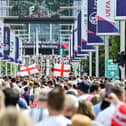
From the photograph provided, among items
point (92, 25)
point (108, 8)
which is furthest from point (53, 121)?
point (92, 25)

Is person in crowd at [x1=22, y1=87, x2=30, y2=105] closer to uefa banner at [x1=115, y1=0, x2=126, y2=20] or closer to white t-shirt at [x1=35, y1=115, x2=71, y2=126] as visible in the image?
uefa banner at [x1=115, y1=0, x2=126, y2=20]

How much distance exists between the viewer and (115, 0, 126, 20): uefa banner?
23.2 metres

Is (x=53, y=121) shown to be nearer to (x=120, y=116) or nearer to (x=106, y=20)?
(x=120, y=116)

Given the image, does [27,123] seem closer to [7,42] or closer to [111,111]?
[111,111]

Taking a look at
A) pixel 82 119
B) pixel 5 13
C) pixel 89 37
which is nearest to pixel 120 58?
pixel 89 37

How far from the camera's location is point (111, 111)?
6988mm

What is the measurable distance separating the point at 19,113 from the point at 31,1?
14525 cm

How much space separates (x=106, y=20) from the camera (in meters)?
27.7

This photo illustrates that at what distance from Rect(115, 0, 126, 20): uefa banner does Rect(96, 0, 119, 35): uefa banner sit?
12.0 feet

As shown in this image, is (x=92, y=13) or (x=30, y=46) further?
(x=30, y=46)

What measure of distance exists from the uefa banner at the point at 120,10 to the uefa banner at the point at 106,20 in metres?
3.67

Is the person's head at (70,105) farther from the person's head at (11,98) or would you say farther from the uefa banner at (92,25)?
the uefa banner at (92,25)

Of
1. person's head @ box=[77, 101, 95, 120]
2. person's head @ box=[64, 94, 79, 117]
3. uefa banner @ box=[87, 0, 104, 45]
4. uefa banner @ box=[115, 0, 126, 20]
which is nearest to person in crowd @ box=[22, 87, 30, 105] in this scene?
person's head @ box=[77, 101, 95, 120]

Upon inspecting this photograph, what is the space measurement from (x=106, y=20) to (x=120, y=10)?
14.1ft
